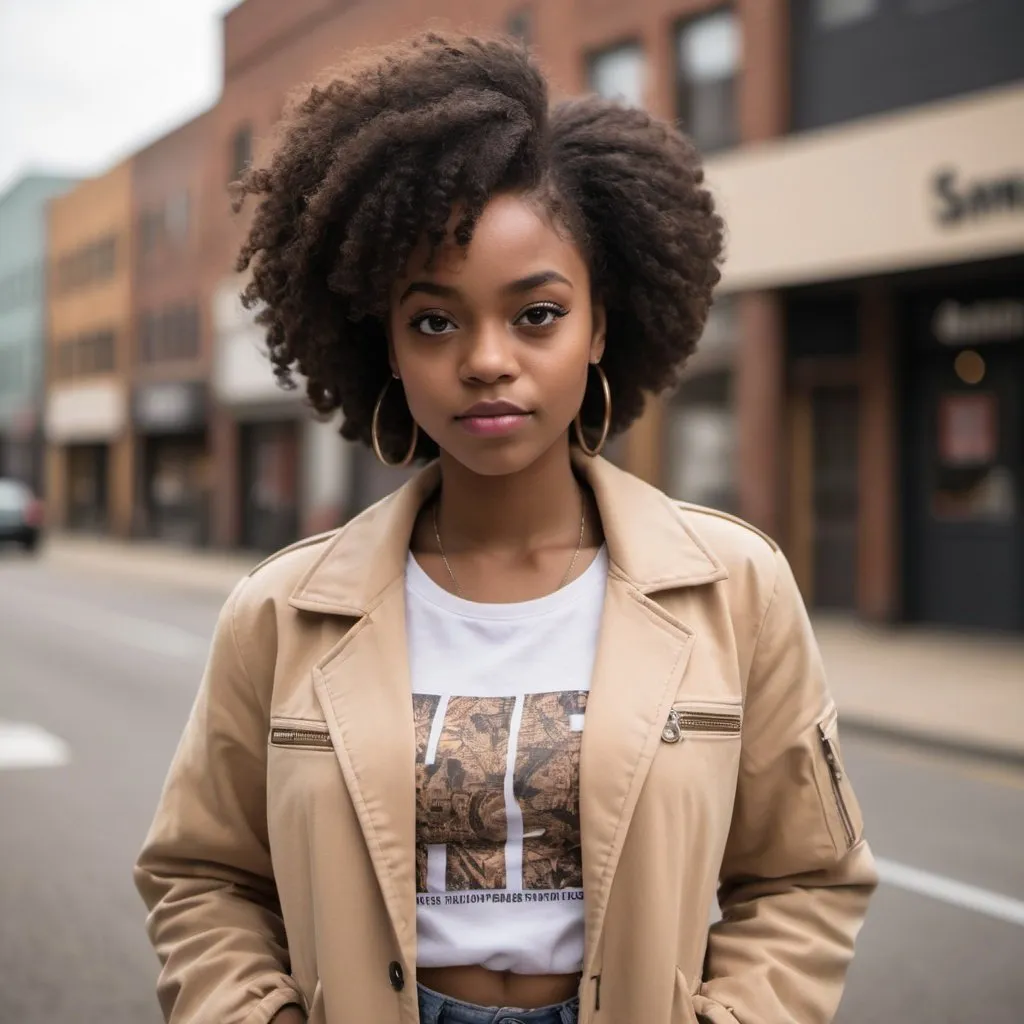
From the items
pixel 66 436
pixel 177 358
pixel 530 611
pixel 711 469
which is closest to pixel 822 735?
pixel 530 611

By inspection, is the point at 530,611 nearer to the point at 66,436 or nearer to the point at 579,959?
the point at 579,959

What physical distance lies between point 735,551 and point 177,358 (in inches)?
1231

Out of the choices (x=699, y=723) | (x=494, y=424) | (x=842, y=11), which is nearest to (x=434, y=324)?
(x=494, y=424)

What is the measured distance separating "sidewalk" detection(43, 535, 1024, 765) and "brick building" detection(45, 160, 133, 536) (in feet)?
83.8

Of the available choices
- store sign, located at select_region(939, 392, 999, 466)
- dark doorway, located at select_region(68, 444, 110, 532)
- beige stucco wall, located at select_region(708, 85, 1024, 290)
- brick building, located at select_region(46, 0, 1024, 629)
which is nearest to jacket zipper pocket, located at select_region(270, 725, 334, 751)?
brick building, located at select_region(46, 0, 1024, 629)

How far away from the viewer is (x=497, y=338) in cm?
179

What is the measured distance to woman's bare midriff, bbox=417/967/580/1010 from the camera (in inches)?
70.2

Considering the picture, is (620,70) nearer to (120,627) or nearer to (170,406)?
(120,627)

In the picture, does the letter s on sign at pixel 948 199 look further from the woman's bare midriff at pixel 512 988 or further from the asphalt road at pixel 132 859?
the woman's bare midriff at pixel 512 988

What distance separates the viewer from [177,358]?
3191 cm

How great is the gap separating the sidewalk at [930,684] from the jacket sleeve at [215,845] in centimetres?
671

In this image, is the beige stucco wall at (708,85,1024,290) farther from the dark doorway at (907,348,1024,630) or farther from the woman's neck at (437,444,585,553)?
the woman's neck at (437,444,585,553)

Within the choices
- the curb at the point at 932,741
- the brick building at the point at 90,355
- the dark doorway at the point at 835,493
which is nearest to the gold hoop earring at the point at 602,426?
the curb at the point at 932,741

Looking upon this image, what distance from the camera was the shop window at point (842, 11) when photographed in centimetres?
1358
